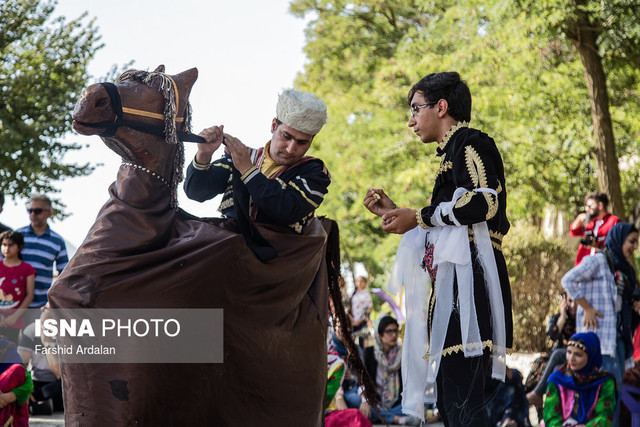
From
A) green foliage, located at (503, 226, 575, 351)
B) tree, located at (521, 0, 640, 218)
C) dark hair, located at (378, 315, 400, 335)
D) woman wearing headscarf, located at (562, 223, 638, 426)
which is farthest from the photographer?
green foliage, located at (503, 226, 575, 351)

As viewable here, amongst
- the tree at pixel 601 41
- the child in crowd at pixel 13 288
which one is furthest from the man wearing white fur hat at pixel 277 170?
the tree at pixel 601 41

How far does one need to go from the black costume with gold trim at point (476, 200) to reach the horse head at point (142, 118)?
1.13 metres

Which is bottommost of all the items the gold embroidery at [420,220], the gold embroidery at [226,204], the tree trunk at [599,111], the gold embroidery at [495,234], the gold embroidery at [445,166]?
the gold embroidery at [495,234]

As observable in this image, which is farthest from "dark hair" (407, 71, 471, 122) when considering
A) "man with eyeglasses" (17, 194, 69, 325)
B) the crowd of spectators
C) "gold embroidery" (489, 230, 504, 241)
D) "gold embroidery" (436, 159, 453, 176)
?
"man with eyeglasses" (17, 194, 69, 325)

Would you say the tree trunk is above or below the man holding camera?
above

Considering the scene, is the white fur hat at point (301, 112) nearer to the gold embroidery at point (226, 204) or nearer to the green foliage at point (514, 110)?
the gold embroidery at point (226, 204)

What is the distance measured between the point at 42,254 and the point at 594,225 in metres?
6.04

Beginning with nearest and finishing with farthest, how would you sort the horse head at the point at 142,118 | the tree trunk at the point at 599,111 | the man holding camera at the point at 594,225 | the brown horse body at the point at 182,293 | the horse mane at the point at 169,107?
the brown horse body at the point at 182,293, the horse head at the point at 142,118, the horse mane at the point at 169,107, the man holding camera at the point at 594,225, the tree trunk at the point at 599,111

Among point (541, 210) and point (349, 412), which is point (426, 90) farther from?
point (541, 210)

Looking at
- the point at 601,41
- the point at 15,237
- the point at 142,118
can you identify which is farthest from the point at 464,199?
the point at 601,41

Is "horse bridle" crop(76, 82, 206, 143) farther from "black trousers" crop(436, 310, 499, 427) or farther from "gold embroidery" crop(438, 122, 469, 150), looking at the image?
"black trousers" crop(436, 310, 499, 427)

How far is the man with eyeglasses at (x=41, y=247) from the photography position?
8.91 metres

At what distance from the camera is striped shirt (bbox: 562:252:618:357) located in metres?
7.88

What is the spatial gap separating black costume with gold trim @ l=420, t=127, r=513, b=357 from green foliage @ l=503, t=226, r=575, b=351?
36.7 feet
